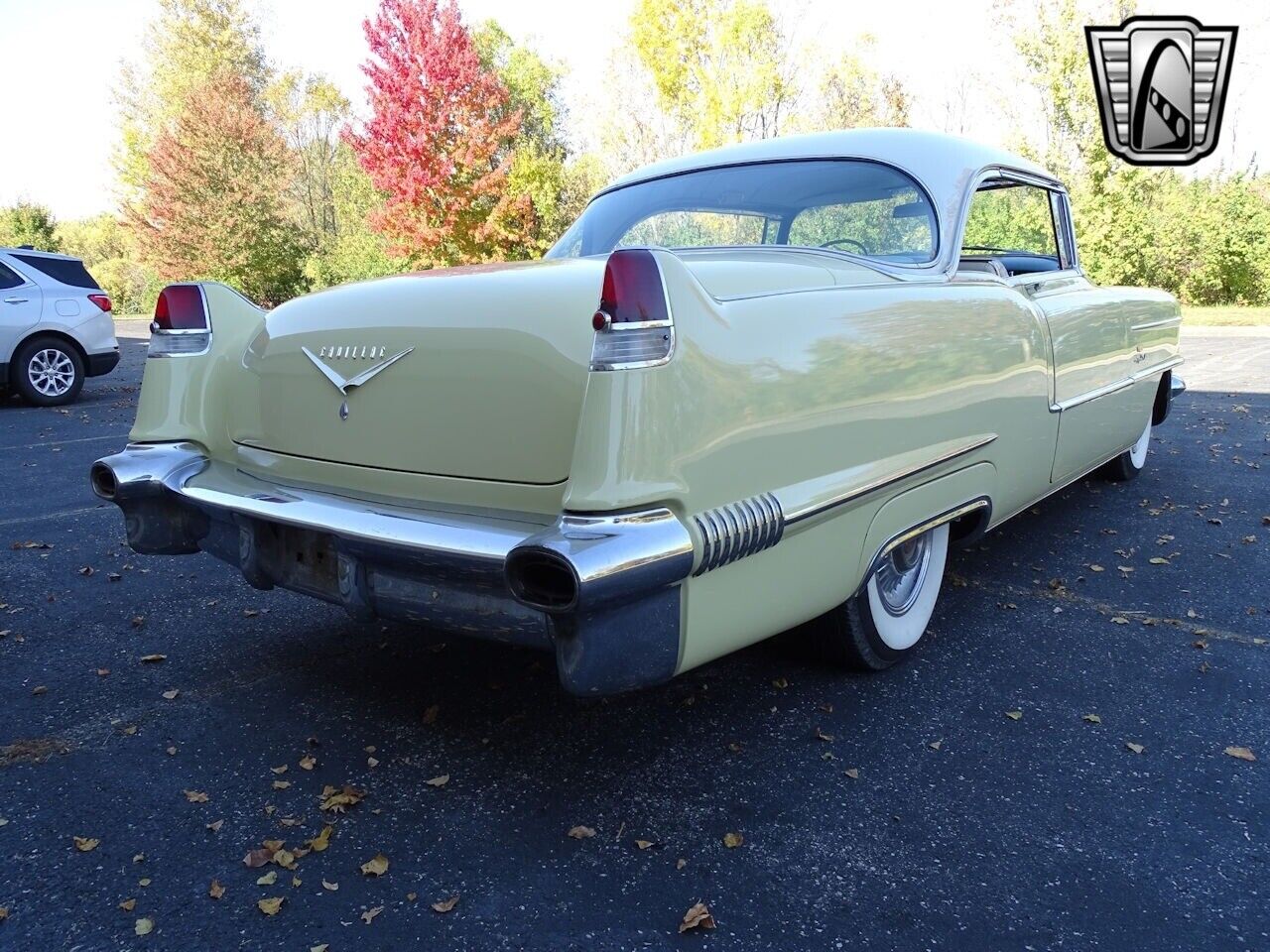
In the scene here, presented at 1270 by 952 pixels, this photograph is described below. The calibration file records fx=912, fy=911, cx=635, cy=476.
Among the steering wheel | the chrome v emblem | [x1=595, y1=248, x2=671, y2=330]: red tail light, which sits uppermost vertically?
the steering wheel

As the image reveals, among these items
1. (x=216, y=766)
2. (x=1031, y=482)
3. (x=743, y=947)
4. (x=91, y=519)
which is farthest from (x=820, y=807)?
(x=91, y=519)

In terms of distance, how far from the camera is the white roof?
3.14 metres

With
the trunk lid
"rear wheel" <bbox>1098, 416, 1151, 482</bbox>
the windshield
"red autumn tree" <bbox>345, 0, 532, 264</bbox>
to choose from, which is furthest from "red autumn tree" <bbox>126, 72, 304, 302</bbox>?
the trunk lid

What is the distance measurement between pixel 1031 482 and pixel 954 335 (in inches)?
39.1

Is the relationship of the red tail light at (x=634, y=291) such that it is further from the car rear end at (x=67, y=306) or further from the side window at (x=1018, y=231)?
the car rear end at (x=67, y=306)

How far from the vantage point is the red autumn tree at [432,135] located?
1819 centimetres

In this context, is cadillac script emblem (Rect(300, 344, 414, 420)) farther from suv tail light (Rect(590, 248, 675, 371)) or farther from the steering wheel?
the steering wheel

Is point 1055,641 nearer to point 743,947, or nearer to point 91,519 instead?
point 743,947

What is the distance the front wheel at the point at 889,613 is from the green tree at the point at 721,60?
17920 mm

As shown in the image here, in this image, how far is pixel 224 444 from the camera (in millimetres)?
2852

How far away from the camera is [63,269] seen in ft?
32.5

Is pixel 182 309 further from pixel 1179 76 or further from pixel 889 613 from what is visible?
pixel 1179 76

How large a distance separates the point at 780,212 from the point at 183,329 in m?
2.05

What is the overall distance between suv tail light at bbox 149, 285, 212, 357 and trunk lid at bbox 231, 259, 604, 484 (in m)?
0.21
